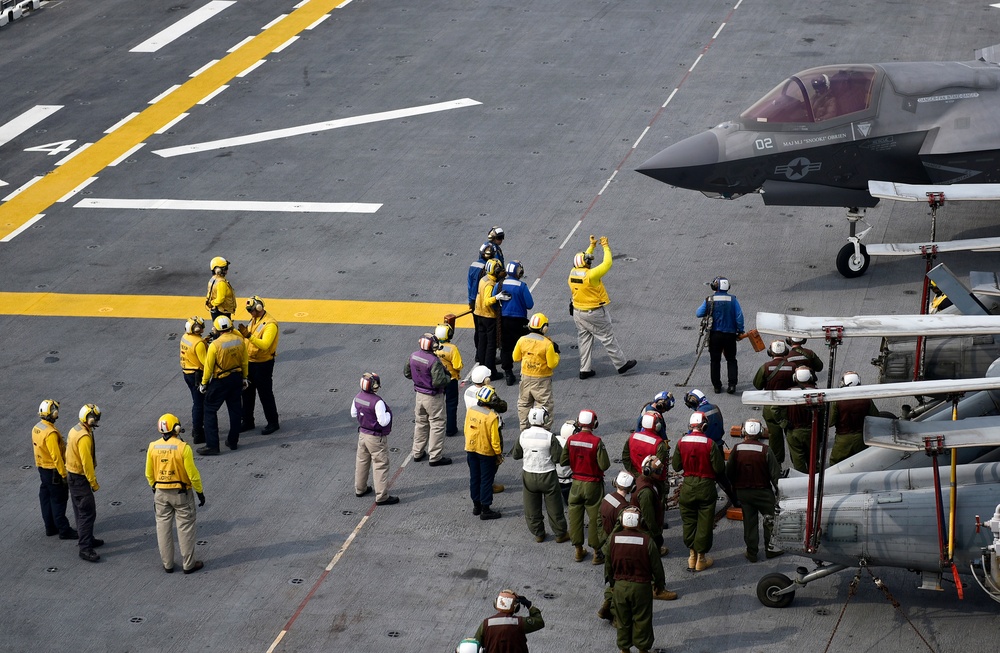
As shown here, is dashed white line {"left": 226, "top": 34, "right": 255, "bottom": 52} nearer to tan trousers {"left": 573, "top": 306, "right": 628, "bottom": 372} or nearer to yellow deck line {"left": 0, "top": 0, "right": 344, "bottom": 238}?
yellow deck line {"left": 0, "top": 0, "right": 344, "bottom": 238}

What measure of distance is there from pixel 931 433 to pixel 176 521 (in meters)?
7.58

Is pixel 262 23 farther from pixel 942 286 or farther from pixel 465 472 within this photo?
pixel 942 286

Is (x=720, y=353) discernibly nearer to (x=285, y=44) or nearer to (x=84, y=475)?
(x=84, y=475)

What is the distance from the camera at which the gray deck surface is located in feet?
44.0

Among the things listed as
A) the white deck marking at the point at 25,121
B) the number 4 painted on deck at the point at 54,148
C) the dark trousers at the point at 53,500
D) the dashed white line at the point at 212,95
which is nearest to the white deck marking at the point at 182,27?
the dashed white line at the point at 212,95

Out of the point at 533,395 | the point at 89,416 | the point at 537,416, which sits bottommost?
the point at 533,395

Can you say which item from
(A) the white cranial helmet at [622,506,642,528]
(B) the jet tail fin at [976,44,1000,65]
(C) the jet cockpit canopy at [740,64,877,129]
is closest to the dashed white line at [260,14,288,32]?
(C) the jet cockpit canopy at [740,64,877,129]

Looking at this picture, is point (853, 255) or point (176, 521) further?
point (853, 255)

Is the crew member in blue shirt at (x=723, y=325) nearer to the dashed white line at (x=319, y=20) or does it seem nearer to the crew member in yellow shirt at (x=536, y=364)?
the crew member in yellow shirt at (x=536, y=364)

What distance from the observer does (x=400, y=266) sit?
21.4 m

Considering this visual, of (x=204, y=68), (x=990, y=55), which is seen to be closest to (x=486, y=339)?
(x=990, y=55)

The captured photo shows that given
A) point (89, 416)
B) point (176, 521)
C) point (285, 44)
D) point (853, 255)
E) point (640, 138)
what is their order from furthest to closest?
point (285, 44), point (640, 138), point (853, 255), point (89, 416), point (176, 521)

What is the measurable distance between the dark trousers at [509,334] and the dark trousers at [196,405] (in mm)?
3990

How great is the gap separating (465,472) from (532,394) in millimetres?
1259
